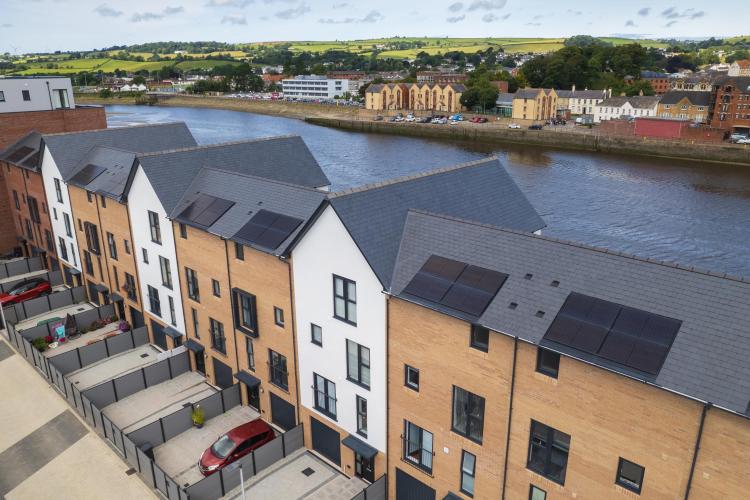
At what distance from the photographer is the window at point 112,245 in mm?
31433

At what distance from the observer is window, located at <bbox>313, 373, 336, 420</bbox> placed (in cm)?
2057

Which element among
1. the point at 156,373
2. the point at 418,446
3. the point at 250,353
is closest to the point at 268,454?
the point at 250,353

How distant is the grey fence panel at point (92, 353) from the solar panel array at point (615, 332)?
959 inches

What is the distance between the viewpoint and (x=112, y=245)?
31719 mm

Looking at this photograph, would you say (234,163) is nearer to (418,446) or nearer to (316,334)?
(316,334)

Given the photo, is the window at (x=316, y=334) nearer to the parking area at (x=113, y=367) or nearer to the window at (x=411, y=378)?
the window at (x=411, y=378)

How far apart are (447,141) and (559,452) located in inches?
3836

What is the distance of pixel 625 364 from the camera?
Answer: 12.5 meters

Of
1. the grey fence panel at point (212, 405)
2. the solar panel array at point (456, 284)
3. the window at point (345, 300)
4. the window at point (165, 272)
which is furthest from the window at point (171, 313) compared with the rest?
the solar panel array at point (456, 284)

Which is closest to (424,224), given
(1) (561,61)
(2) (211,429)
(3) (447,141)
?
(2) (211,429)

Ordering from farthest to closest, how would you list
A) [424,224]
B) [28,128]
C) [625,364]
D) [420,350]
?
[28,128] < [424,224] < [420,350] < [625,364]

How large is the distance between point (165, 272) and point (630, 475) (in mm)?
22597

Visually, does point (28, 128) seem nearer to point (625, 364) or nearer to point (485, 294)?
point (485, 294)

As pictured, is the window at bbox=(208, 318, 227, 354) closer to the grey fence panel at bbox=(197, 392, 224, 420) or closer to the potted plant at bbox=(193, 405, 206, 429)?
the grey fence panel at bbox=(197, 392, 224, 420)
